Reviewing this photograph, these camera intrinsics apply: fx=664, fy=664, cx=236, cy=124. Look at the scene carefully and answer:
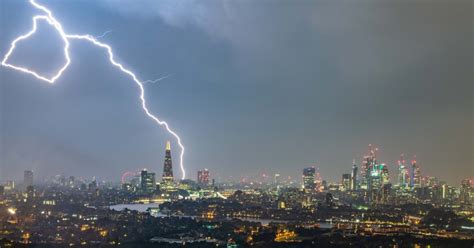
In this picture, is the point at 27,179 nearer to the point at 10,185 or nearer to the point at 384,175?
the point at 10,185

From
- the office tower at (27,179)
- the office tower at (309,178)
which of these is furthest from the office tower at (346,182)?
the office tower at (27,179)

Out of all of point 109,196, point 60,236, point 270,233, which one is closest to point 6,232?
point 60,236

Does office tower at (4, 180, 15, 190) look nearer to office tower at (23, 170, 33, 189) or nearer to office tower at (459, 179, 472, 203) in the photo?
office tower at (23, 170, 33, 189)

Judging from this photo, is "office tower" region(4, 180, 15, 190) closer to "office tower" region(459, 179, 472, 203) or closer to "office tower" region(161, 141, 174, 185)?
"office tower" region(161, 141, 174, 185)

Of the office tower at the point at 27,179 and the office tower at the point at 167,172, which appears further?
the office tower at the point at 167,172

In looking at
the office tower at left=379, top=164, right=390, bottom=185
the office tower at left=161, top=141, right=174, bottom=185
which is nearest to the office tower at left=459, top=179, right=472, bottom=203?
the office tower at left=379, top=164, right=390, bottom=185

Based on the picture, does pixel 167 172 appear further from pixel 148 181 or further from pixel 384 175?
pixel 384 175

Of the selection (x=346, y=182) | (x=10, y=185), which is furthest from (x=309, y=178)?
(x=10, y=185)

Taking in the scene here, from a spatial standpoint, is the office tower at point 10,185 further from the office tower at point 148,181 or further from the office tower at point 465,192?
the office tower at point 465,192

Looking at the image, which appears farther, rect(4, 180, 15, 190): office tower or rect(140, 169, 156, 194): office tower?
rect(140, 169, 156, 194): office tower

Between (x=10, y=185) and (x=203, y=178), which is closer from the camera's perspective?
(x=10, y=185)

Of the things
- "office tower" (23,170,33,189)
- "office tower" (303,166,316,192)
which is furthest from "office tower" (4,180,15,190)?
"office tower" (303,166,316,192)
